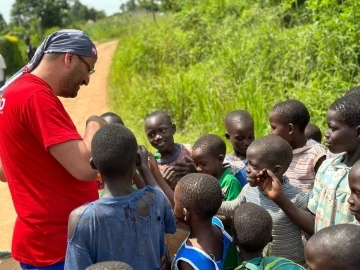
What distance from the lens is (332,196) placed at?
2.35m

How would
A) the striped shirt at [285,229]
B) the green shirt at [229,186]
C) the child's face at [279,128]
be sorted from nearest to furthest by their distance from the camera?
the striped shirt at [285,229], the green shirt at [229,186], the child's face at [279,128]

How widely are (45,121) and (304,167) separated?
1729 millimetres

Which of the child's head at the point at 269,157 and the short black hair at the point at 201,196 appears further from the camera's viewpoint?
the child's head at the point at 269,157

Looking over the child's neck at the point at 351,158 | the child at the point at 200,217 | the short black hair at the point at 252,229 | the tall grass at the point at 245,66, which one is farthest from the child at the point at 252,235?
the tall grass at the point at 245,66

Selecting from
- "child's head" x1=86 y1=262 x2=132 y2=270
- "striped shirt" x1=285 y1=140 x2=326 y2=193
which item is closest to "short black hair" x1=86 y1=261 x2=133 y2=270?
"child's head" x1=86 y1=262 x2=132 y2=270

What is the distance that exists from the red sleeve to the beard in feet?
0.57

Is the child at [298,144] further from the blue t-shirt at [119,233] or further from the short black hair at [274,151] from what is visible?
the blue t-shirt at [119,233]

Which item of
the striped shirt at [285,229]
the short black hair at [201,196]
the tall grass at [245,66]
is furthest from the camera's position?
the tall grass at [245,66]

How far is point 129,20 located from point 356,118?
15.9 m

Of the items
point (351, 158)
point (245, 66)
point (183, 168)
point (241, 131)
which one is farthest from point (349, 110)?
point (245, 66)

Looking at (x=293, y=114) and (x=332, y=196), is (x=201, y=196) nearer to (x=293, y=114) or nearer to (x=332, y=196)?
(x=332, y=196)

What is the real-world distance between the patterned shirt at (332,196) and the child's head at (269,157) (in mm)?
251

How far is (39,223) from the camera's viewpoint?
2.25 metres

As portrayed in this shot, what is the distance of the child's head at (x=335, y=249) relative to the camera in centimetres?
174
